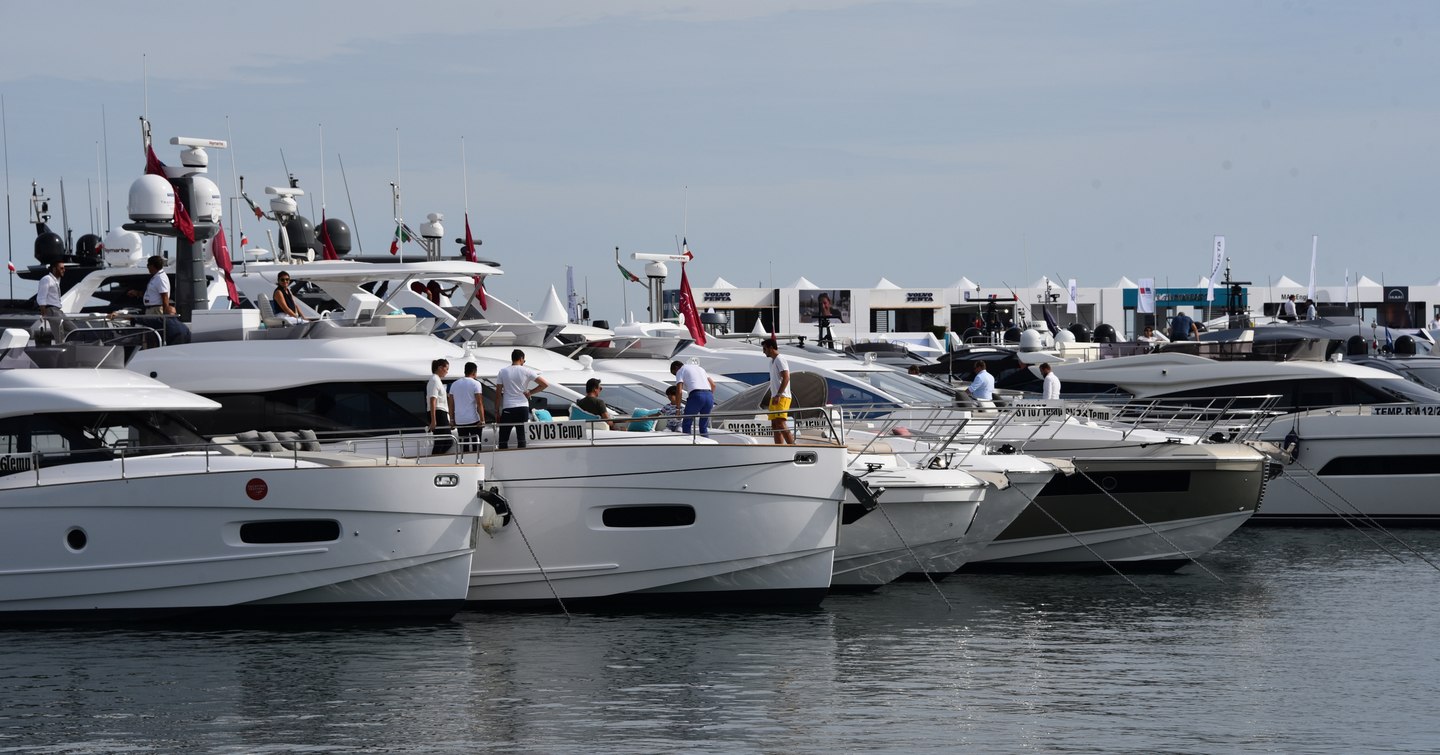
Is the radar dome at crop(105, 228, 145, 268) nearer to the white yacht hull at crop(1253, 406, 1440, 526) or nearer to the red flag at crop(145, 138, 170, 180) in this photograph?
the red flag at crop(145, 138, 170, 180)

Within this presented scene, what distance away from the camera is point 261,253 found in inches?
1177

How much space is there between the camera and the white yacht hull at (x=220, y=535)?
15.0m

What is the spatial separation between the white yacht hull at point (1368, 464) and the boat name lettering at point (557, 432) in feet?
41.1

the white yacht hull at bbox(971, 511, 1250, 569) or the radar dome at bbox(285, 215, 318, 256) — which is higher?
the radar dome at bbox(285, 215, 318, 256)

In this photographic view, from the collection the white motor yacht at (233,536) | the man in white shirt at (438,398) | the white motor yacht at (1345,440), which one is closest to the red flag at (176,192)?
the man in white shirt at (438,398)

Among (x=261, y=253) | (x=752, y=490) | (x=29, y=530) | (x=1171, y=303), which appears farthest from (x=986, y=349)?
(x=1171, y=303)

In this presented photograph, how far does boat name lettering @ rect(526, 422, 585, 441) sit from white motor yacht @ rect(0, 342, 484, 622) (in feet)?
3.05

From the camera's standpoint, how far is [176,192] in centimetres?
2117

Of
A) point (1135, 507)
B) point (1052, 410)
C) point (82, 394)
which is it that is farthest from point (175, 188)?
point (1135, 507)

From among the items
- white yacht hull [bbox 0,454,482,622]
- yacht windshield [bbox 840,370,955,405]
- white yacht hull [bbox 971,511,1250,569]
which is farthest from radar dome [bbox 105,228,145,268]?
white yacht hull [bbox 971,511,1250,569]

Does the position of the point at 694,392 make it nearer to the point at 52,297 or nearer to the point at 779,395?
the point at 779,395

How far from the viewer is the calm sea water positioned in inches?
451

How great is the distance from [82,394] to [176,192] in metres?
5.72

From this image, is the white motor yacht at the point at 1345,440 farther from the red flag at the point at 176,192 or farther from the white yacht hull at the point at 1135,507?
the red flag at the point at 176,192
